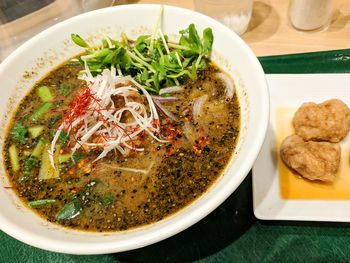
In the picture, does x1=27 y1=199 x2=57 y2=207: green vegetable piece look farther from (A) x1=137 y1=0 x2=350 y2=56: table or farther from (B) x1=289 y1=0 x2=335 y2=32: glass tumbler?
(B) x1=289 y1=0 x2=335 y2=32: glass tumbler

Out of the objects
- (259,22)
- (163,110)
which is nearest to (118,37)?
(163,110)

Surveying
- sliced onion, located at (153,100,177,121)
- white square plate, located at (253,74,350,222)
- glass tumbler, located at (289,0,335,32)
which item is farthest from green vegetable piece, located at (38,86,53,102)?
glass tumbler, located at (289,0,335,32)

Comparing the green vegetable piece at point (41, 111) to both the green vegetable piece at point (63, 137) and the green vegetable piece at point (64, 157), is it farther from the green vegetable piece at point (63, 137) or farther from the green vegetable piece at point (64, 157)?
the green vegetable piece at point (64, 157)

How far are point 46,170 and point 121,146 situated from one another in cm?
40

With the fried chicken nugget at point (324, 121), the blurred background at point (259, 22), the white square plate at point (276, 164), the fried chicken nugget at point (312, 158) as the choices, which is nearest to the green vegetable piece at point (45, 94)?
the blurred background at point (259, 22)

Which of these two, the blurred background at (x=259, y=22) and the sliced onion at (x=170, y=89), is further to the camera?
the blurred background at (x=259, y=22)

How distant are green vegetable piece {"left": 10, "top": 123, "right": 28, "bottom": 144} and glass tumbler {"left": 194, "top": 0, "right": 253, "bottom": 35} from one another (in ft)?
5.27

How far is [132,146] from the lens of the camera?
1.60 meters

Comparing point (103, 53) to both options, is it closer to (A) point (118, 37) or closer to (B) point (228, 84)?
(A) point (118, 37)

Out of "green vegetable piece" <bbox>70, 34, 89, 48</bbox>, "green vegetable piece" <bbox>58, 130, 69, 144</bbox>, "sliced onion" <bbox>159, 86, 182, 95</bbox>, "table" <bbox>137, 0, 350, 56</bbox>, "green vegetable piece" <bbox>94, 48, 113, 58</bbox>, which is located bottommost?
"table" <bbox>137, 0, 350, 56</bbox>

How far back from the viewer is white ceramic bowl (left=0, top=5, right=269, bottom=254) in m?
1.15

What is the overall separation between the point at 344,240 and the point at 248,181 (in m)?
0.55

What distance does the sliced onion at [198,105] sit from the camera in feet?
5.53

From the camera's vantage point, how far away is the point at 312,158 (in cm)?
176
